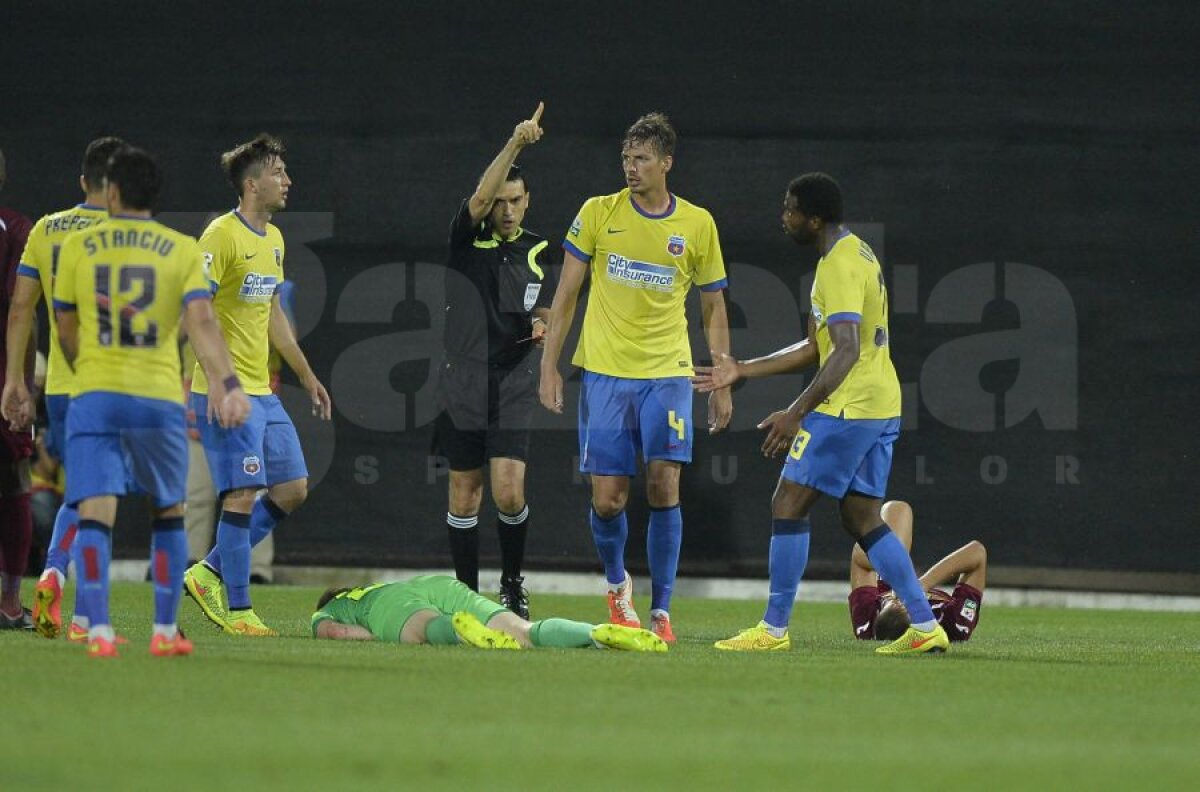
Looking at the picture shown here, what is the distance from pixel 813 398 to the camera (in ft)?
25.0

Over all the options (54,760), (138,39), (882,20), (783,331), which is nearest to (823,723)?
(54,760)

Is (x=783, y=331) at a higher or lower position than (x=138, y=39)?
lower

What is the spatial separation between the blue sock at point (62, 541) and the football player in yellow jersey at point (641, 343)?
7.24 ft

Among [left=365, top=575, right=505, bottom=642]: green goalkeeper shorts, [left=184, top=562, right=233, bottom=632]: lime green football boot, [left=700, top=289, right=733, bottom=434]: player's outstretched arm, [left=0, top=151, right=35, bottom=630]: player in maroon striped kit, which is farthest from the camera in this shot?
[left=700, top=289, right=733, bottom=434]: player's outstretched arm

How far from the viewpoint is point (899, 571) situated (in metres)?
7.73

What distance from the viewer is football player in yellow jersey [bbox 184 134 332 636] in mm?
8320

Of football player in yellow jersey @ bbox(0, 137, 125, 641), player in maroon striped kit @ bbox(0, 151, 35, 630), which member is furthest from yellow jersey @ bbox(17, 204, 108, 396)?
player in maroon striped kit @ bbox(0, 151, 35, 630)

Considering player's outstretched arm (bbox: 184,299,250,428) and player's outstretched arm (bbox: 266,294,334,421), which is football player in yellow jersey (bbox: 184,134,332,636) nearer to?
player's outstretched arm (bbox: 266,294,334,421)

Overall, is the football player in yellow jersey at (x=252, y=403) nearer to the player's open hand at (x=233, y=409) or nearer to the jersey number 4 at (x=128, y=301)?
A: the jersey number 4 at (x=128, y=301)

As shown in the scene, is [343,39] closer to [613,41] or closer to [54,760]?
[613,41]

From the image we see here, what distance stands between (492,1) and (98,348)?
6057 mm

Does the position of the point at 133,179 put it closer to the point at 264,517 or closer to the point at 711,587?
the point at 264,517

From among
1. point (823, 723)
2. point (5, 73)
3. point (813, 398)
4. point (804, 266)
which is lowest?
point (823, 723)

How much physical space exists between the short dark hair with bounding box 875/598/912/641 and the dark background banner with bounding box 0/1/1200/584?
2.89 meters
